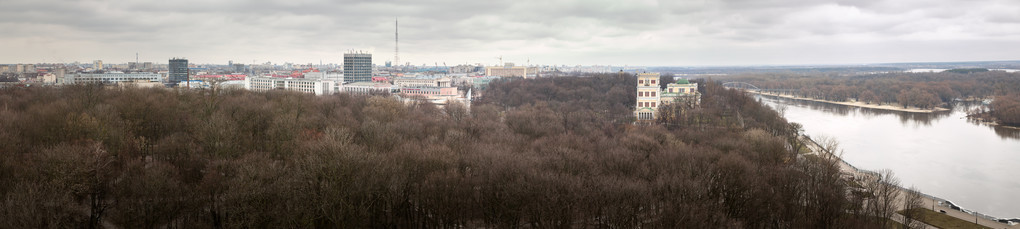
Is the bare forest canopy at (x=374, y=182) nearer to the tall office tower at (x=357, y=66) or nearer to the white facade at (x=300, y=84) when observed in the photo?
the white facade at (x=300, y=84)

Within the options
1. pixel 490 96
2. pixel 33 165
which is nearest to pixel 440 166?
pixel 33 165

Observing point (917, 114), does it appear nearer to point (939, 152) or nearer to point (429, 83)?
point (939, 152)

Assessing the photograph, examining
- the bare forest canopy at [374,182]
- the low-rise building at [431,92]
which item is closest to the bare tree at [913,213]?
the bare forest canopy at [374,182]

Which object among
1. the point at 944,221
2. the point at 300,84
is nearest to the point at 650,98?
the point at 944,221

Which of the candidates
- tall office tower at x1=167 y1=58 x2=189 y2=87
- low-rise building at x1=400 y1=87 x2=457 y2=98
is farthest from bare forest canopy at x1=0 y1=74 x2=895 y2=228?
tall office tower at x1=167 y1=58 x2=189 y2=87

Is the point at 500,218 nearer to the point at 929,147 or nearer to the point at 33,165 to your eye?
the point at 33,165

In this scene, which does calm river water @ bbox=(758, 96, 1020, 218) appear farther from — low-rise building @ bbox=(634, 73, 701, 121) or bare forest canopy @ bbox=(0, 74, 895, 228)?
low-rise building @ bbox=(634, 73, 701, 121)
